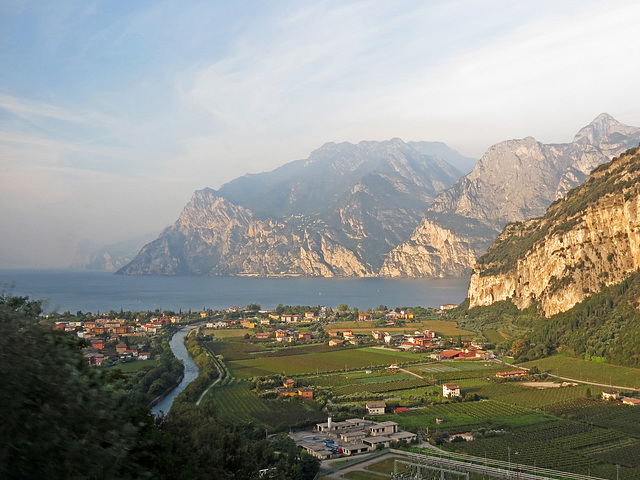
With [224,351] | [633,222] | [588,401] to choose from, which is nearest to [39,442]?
[588,401]

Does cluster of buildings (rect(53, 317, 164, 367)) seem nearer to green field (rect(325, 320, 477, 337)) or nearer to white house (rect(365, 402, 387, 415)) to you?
green field (rect(325, 320, 477, 337))

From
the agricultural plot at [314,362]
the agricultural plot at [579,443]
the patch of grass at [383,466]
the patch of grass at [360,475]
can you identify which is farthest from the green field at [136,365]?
the agricultural plot at [579,443]

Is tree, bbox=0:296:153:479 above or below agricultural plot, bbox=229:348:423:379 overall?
above

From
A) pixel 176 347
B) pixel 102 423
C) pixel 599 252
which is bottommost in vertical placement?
pixel 176 347

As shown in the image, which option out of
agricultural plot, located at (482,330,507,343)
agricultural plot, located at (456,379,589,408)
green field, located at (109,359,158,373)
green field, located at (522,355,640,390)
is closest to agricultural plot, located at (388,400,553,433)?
agricultural plot, located at (456,379,589,408)

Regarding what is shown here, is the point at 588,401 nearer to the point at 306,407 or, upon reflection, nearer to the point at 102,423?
the point at 306,407
